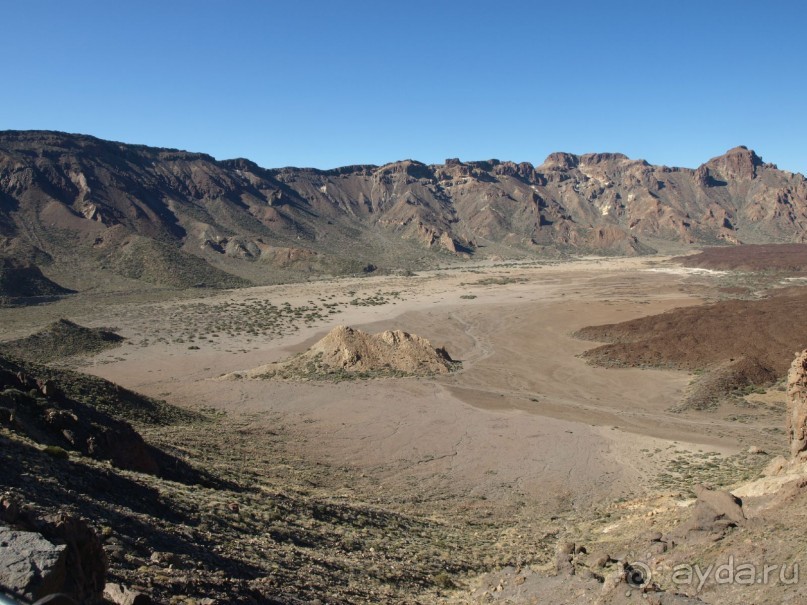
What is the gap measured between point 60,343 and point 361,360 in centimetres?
2474

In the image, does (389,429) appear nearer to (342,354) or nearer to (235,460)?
(235,460)

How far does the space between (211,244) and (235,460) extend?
107 metres

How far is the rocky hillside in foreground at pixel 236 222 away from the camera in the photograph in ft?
308

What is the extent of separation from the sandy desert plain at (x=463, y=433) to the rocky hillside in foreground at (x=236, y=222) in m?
37.4

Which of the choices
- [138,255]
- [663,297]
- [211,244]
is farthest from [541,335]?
[211,244]

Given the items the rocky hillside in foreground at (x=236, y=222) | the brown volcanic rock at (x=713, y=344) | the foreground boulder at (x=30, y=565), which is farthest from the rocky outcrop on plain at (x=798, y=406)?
the rocky hillside in foreground at (x=236, y=222)

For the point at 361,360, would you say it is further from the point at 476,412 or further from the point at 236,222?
the point at 236,222

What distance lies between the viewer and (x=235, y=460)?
18422 mm

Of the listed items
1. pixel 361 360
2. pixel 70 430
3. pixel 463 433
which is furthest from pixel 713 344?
pixel 70 430

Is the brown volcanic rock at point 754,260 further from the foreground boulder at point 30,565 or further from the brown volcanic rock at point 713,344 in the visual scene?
the foreground boulder at point 30,565

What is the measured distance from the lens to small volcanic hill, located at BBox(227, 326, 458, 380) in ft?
116

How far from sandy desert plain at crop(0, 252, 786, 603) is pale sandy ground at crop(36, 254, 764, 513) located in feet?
0.43

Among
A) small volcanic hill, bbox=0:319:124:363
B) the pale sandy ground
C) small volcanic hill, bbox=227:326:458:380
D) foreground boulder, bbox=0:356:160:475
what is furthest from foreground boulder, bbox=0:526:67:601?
small volcanic hill, bbox=0:319:124:363


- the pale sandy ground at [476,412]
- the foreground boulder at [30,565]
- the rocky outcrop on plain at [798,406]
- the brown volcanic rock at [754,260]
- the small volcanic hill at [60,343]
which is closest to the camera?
the foreground boulder at [30,565]
